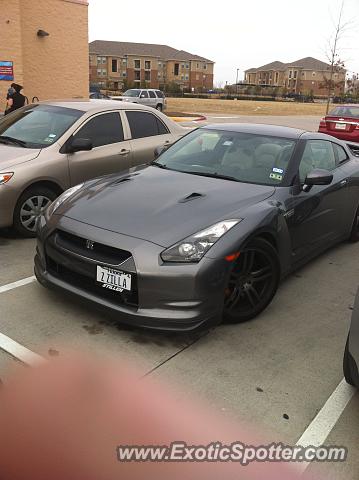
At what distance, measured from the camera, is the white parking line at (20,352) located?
9.64ft

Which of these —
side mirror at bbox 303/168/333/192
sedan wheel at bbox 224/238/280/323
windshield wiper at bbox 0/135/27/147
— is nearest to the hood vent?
sedan wheel at bbox 224/238/280/323

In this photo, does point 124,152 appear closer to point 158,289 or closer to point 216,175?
point 216,175

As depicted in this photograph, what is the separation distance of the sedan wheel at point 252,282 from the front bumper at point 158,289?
0.25 metres

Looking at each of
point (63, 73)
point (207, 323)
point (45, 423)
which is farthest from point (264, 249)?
point (63, 73)

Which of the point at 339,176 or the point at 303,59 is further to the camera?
the point at 303,59

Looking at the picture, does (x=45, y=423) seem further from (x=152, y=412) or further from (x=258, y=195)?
(x=258, y=195)

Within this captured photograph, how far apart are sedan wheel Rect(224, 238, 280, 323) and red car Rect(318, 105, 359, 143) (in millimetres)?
11851

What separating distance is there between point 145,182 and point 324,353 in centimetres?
203

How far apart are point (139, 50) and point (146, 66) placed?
11.5ft

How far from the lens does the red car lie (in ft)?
46.5

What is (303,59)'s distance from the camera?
11819 cm

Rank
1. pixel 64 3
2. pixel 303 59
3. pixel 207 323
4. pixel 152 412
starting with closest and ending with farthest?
pixel 152 412, pixel 207 323, pixel 64 3, pixel 303 59

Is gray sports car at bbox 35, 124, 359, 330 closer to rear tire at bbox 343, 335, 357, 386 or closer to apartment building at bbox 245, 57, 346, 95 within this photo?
rear tire at bbox 343, 335, 357, 386

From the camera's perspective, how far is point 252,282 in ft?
11.8
